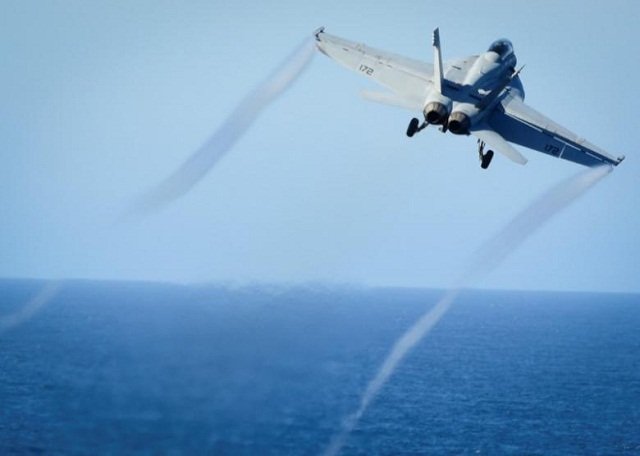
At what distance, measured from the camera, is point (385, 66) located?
41.2 m

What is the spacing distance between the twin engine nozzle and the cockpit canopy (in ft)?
25.4

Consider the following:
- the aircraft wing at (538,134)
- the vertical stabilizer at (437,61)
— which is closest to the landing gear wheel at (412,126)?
the vertical stabilizer at (437,61)

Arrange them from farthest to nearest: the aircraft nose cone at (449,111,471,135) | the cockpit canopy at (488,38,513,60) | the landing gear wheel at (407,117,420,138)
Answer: the cockpit canopy at (488,38,513,60) → the landing gear wheel at (407,117,420,138) → the aircraft nose cone at (449,111,471,135)

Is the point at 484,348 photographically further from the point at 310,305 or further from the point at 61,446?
the point at 61,446

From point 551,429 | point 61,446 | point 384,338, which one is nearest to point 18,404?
point 61,446

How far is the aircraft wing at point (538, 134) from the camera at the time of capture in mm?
37125

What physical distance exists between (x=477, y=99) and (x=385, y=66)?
668cm

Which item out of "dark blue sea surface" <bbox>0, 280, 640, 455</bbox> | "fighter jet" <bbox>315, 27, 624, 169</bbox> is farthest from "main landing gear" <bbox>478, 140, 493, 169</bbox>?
"dark blue sea surface" <bbox>0, 280, 640, 455</bbox>

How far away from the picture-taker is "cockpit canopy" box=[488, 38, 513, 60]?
41312 millimetres

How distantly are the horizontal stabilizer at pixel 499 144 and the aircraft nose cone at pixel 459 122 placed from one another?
1.68ft

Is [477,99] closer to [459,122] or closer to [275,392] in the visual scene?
[459,122]

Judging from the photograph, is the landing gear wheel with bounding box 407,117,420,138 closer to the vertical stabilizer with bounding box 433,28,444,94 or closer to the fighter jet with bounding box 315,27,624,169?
the fighter jet with bounding box 315,27,624,169

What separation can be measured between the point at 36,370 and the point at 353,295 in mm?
56642

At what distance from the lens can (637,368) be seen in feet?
493
